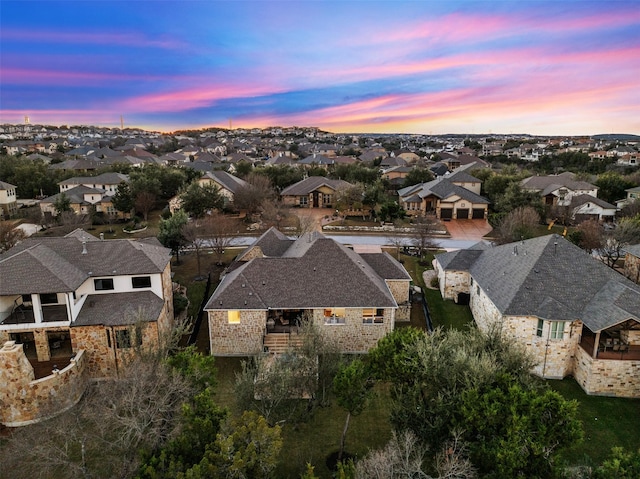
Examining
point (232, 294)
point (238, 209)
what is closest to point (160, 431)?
point (232, 294)

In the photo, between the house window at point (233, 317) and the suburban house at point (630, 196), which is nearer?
the house window at point (233, 317)

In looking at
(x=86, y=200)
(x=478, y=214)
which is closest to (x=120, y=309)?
(x=86, y=200)

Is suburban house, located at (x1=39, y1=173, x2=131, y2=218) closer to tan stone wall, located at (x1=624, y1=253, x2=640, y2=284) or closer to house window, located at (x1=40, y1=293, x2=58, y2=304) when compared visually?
house window, located at (x1=40, y1=293, x2=58, y2=304)

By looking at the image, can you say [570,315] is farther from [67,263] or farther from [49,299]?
[49,299]

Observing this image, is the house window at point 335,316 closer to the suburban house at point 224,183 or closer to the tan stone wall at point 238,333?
the tan stone wall at point 238,333

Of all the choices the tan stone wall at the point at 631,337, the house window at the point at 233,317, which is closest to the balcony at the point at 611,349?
the tan stone wall at the point at 631,337

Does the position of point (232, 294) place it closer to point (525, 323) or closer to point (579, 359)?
point (525, 323)

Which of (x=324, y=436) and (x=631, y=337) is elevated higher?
(x=631, y=337)

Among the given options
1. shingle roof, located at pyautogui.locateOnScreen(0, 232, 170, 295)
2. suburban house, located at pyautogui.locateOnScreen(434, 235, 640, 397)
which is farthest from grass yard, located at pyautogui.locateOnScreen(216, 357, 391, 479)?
shingle roof, located at pyautogui.locateOnScreen(0, 232, 170, 295)
